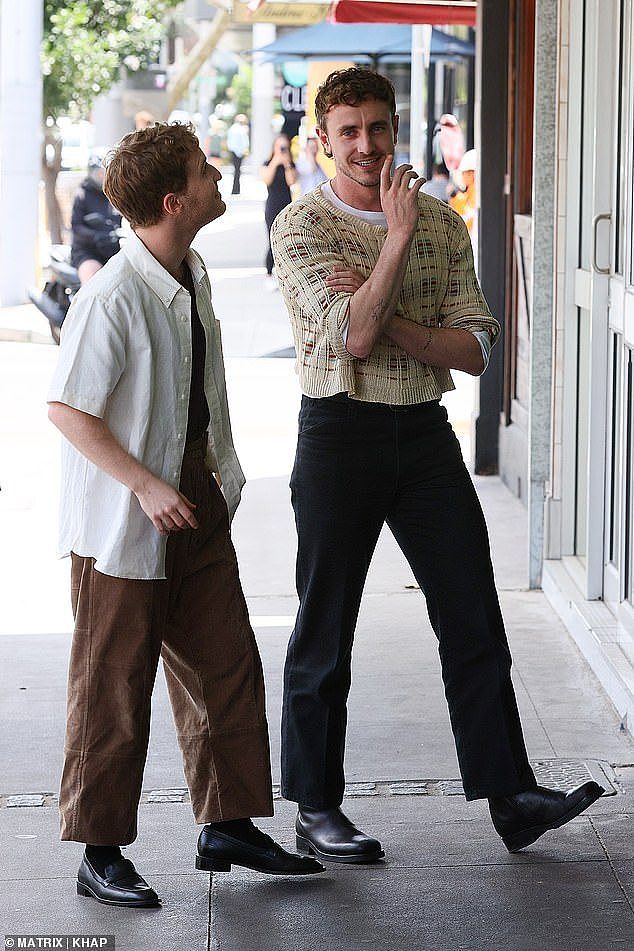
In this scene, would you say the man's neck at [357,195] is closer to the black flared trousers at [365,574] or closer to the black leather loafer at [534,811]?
the black flared trousers at [365,574]

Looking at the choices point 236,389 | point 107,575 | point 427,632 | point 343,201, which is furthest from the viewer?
point 236,389

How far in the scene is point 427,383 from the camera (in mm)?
3705

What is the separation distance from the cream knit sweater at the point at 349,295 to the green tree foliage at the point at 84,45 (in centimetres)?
1869

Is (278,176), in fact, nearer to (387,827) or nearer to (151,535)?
(387,827)

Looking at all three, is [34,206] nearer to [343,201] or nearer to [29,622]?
[29,622]

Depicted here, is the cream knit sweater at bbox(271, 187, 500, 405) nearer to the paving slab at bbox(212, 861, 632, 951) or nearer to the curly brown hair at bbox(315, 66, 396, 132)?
the curly brown hair at bbox(315, 66, 396, 132)

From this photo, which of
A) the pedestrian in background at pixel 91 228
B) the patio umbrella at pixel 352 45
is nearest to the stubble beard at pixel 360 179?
the pedestrian in background at pixel 91 228

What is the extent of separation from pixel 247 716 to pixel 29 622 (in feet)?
8.85

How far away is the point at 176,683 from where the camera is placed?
3.75 m

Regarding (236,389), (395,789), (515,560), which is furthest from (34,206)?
(395,789)

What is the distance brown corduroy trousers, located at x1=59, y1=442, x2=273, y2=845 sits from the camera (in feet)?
11.5

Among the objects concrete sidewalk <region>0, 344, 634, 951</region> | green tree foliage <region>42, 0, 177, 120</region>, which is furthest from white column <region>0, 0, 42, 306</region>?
concrete sidewalk <region>0, 344, 634, 951</region>

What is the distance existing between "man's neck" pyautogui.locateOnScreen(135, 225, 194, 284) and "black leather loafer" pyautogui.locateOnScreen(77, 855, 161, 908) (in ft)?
4.56

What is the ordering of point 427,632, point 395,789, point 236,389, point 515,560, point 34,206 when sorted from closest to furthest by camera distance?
point 395,789 < point 427,632 < point 515,560 < point 236,389 < point 34,206
